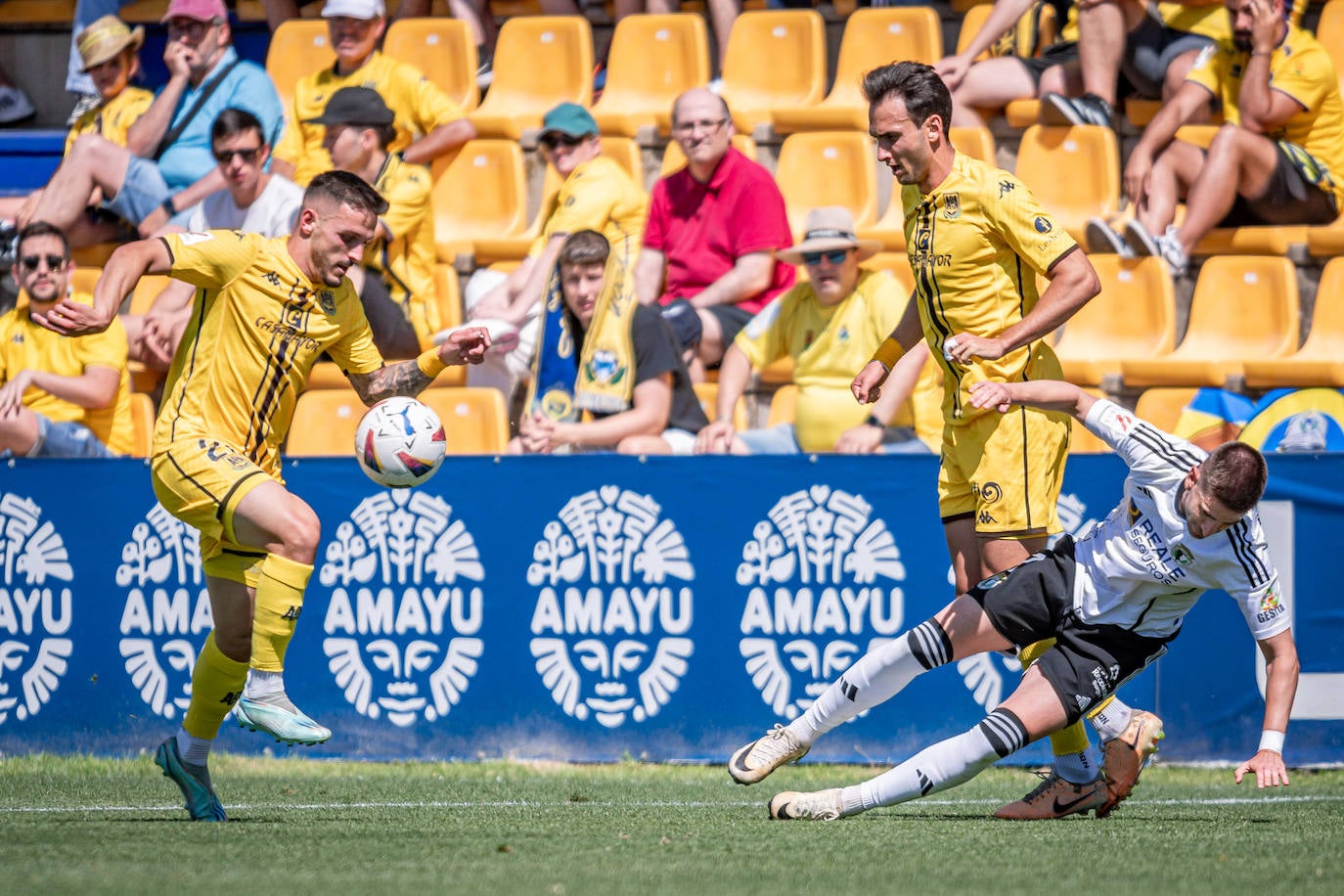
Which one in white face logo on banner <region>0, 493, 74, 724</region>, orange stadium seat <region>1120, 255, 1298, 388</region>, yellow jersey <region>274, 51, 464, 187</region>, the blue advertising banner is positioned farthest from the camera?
yellow jersey <region>274, 51, 464, 187</region>

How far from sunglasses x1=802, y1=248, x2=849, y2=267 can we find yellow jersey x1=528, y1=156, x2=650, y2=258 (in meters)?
1.21

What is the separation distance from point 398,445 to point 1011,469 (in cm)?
217

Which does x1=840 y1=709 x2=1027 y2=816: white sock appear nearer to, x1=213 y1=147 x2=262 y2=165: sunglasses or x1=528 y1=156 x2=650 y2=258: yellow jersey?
x1=528 y1=156 x2=650 y2=258: yellow jersey

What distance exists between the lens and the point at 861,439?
8242 millimetres

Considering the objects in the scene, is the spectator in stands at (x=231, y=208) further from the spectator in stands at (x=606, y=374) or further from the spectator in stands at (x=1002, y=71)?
the spectator in stands at (x=1002, y=71)

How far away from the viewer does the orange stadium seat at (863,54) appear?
1080cm

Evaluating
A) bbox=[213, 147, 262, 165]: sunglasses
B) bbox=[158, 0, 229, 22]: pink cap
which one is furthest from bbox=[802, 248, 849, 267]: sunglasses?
bbox=[158, 0, 229, 22]: pink cap

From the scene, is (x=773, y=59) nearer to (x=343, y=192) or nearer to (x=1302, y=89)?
(x=1302, y=89)

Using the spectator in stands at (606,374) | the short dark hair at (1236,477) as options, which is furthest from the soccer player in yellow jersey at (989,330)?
the spectator in stands at (606,374)

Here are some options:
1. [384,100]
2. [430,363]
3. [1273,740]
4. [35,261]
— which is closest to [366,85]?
[384,100]

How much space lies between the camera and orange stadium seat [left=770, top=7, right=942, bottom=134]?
1080cm

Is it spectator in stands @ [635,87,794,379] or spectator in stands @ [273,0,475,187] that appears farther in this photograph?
spectator in stands @ [273,0,475,187]

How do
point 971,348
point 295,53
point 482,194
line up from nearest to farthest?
point 971,348
point 482,194
point 295,53

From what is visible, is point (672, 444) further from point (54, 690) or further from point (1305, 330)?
point (1305, 330)
